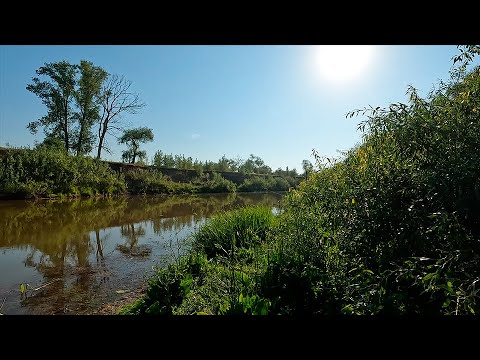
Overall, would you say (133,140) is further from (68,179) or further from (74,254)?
(74,254)

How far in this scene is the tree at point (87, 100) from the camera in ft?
74.5

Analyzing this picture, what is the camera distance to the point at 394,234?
207 cm

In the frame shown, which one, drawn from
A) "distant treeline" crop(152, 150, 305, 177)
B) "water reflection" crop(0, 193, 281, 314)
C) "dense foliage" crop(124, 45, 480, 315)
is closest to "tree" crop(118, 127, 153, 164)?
"distant treeline" crop(152, 150, 305, 177)

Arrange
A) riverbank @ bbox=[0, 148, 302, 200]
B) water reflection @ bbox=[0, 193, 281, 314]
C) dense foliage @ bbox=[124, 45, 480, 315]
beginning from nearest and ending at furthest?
dense foliage @ bbox=[124, 45, 480, 315]
water reflection @ bbox=[0, 193, 281, 314]
riverbank @ bbox=[0, 148, 302, 200]

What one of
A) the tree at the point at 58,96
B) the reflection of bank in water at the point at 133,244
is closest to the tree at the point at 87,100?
the tree at the point at 58,96

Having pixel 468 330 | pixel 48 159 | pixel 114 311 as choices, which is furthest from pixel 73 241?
pixel 48 159

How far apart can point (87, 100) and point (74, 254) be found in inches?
769

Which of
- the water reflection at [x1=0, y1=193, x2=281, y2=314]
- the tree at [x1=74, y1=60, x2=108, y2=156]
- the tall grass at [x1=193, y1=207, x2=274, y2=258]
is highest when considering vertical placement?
the tree at [x1=74, y1=60, x2=108, y2=156]

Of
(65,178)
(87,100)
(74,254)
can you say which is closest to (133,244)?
(74,254)

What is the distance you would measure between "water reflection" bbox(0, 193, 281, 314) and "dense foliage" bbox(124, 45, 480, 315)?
2003 mm

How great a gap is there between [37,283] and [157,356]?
498 cm

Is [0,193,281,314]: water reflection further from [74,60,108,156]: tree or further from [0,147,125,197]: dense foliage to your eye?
[74,60,108,156]: tree

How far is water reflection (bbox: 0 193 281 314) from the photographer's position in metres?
4.40
